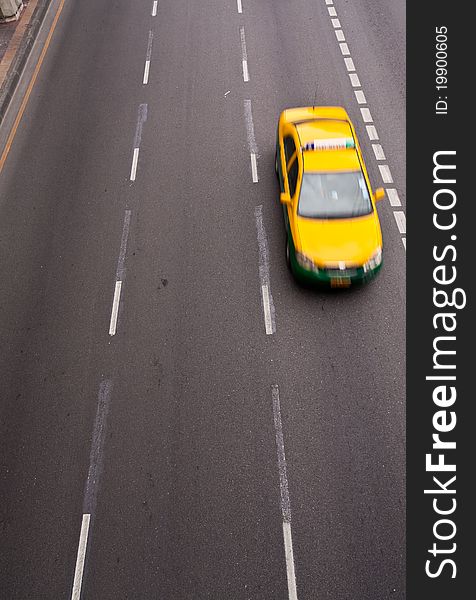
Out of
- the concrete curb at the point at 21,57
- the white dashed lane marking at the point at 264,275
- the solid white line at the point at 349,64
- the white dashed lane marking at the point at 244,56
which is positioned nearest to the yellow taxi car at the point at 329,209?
the white dashed lane marking at the point at 264,275

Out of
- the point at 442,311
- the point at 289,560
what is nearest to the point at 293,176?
the point at 442,311

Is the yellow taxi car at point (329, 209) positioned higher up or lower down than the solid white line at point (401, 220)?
higher up

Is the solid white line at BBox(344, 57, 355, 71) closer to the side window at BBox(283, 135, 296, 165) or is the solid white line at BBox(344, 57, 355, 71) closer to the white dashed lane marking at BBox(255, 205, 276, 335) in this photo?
the side window at BBox(283, 135, 296, 165)

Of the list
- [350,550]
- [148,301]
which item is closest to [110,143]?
[148,301]

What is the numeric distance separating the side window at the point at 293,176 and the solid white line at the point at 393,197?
2.56 meters

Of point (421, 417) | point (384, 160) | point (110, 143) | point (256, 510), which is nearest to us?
point (256, 510)

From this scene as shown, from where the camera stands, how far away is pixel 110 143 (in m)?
14.2

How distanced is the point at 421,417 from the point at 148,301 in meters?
5.84

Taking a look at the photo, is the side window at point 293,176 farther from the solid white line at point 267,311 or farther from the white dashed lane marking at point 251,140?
the solid white line at point 267,311

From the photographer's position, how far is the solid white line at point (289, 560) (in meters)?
7.83

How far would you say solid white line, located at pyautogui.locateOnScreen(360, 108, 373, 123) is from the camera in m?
14.0

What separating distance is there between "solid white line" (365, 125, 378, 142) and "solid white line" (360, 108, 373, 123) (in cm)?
26

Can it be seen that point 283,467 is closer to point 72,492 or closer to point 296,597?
point 296,597

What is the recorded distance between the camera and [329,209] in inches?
420
